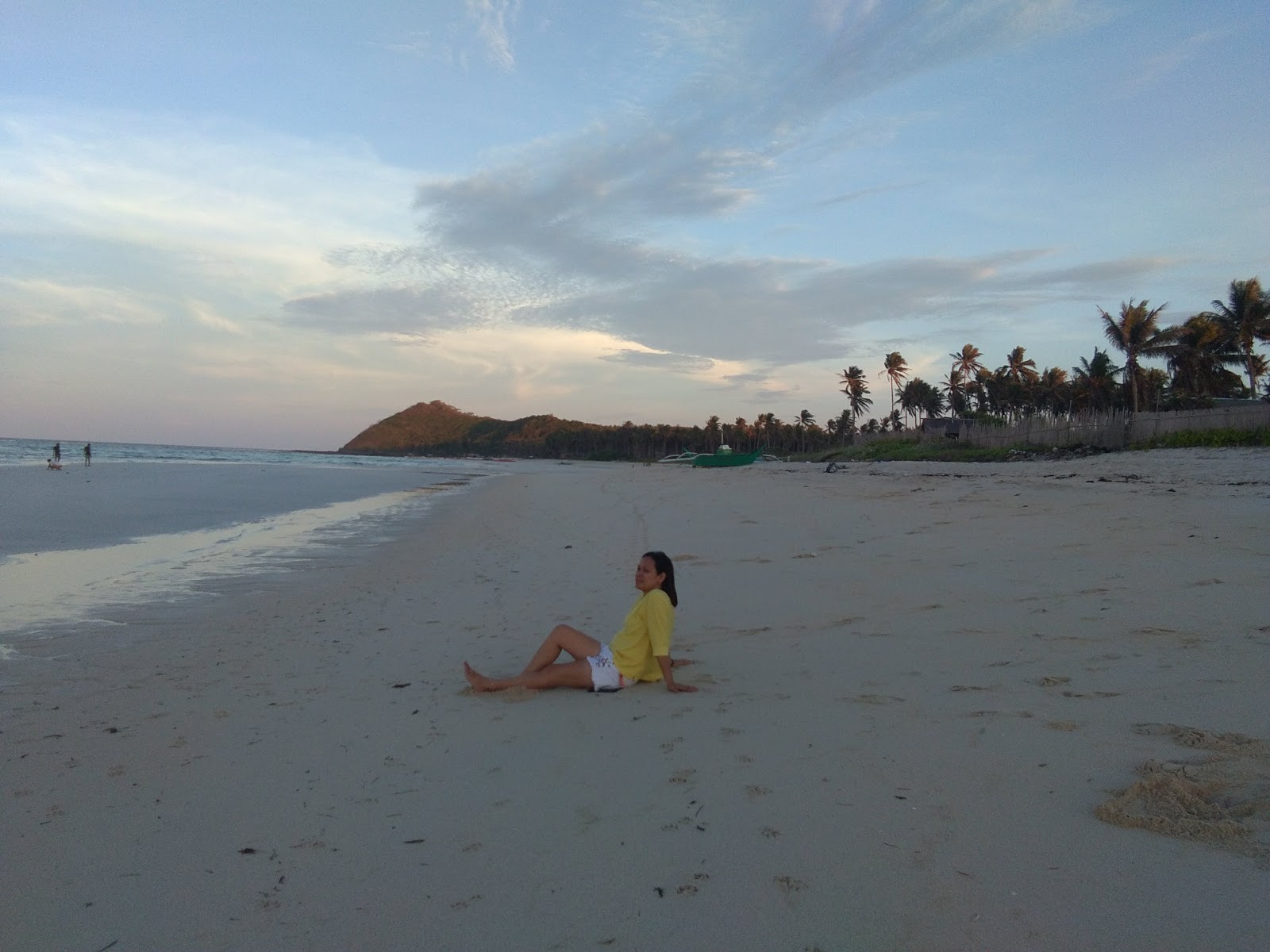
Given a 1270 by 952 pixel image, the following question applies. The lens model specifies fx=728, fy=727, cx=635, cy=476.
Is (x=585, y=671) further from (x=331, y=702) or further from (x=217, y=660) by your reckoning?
(x=217, y=660)

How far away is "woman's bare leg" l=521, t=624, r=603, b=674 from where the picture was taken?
186 inches

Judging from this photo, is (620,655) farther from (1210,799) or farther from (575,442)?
(575,442)

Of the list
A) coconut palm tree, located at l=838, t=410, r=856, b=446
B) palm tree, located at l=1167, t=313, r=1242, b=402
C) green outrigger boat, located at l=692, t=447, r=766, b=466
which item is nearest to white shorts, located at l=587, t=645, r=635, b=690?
green outrigger boat, located at l=692, t=447, r=766, b=466

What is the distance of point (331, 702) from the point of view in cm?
457

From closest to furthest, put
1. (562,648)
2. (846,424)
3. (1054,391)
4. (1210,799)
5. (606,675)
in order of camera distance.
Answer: (1210,799) → (606,675) → (562,648) → (1054,391) → (846,424)

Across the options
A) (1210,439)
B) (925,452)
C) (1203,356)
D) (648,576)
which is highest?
(1203,356)

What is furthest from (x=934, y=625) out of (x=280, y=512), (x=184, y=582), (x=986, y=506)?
(x=280, y=512)

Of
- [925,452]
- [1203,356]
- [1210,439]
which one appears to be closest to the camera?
[1210,439]

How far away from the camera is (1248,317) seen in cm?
4275

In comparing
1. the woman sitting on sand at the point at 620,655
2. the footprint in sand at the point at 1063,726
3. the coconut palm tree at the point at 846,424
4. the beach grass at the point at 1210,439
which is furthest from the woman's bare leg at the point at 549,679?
the coconut palm tree at the point at 846,424

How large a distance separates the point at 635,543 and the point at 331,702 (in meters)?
6.79

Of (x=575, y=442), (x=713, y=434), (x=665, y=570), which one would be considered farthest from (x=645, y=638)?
(x=575, y=442)

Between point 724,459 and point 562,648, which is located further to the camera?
point 724,459

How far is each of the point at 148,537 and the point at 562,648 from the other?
11.1 meters
